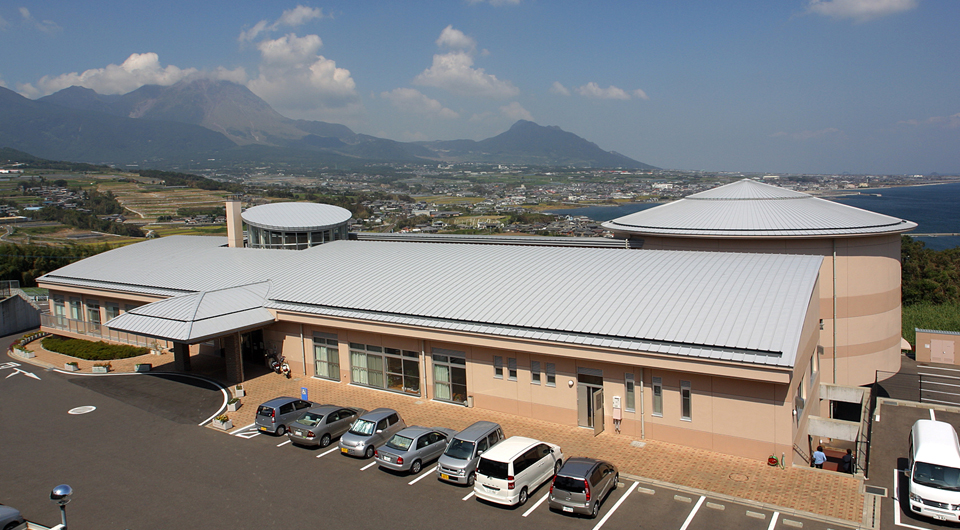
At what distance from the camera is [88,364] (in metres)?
33.6

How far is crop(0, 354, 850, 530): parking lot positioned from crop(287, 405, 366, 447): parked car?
43 cm

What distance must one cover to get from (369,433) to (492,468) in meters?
5.68

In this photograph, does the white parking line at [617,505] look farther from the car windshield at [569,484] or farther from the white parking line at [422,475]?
the white parking line at [422,475]

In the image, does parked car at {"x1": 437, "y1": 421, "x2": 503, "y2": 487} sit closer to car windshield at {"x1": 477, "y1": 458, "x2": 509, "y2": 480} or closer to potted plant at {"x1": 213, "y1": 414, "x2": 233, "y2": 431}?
car windshield at {"x1": 477, "y1": 458, "x2": 509, "y2": 480}

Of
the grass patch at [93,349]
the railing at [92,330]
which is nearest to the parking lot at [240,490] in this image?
the grass patch at [93,349]

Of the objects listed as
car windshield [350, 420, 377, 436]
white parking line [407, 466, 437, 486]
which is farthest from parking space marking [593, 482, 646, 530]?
car windshield [350, 420, 377, 436]

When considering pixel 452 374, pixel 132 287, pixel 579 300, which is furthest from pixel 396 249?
pixel 132 287

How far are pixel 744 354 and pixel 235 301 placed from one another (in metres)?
24.1

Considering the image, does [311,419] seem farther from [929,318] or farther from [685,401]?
[929,318]

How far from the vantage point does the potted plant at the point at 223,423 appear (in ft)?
75.0

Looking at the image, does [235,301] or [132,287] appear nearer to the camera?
[235,301]

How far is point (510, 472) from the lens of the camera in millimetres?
15852

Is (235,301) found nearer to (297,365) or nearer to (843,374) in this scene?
(297,365)

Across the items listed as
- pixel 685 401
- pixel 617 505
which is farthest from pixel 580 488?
pixel 685 401
